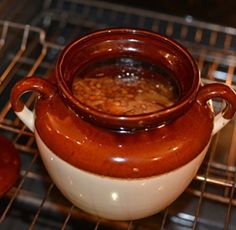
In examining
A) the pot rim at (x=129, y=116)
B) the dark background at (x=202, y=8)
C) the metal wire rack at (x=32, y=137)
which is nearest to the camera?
the pot rim at (x=129, y=116)

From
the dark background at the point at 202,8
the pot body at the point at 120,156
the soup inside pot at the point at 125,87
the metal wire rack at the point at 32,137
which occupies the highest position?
the soup inside pot at the point at 125,87

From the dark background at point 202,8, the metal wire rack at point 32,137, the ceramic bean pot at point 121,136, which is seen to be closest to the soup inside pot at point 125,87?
the ceramic bean pot at point 121,136

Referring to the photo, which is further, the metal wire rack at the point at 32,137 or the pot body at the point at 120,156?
the metal wire rack at the point at 32,137

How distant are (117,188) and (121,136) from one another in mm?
65

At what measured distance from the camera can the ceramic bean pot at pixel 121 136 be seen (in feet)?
2.12

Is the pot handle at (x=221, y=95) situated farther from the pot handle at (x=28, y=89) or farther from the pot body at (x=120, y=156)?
the pot handle at (x=28, y=89)

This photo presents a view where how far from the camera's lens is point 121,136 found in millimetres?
654

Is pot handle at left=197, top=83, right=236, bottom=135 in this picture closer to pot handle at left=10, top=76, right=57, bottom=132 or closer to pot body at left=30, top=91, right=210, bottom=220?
pot body at left=30, top=91, right=210, bottom=220

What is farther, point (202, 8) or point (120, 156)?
point (202, 8)

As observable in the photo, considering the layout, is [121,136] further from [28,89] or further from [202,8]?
[202,8]

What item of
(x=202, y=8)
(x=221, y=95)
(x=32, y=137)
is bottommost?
(x=32, y=137)

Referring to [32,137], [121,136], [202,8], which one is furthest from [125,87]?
[202,8]

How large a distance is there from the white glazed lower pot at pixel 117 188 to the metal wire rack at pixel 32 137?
2.8 inches

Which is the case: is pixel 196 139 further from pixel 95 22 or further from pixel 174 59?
pixel 95 22
